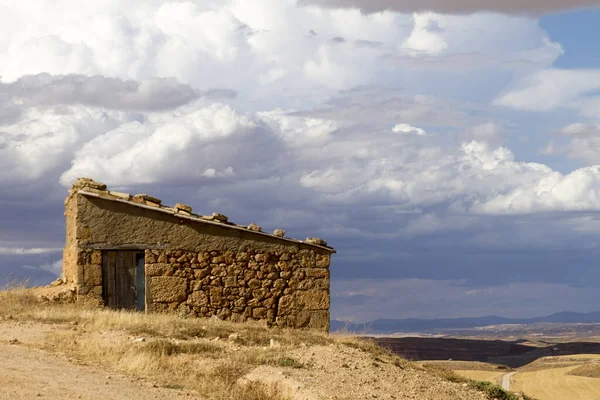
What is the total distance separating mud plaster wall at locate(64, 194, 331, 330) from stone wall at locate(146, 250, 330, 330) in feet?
0.08

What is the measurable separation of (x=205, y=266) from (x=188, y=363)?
288 inches

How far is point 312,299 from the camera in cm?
2112

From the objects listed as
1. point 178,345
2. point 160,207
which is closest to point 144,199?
point 160,207

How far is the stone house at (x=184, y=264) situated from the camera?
65.8ft

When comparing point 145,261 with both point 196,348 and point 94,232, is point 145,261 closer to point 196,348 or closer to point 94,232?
point 94,232

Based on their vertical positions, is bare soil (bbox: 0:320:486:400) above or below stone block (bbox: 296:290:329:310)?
below

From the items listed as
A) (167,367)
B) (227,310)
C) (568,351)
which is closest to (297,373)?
(167,367)

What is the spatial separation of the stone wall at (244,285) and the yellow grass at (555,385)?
15617 millimetres

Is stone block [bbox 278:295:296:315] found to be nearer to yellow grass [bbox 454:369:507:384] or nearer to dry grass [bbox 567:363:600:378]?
yellow grass [bbox 454:369:507:384]

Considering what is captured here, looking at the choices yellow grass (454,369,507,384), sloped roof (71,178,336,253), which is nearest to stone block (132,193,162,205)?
sloped roof (71,178,336,253)

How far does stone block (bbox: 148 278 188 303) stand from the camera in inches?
794

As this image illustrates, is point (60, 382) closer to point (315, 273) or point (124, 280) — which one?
point (124, 280)

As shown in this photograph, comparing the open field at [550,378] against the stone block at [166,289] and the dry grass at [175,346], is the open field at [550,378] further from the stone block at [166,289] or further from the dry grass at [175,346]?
the dry grass at [175,346]

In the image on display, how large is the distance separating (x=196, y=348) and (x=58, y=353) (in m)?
2.35
